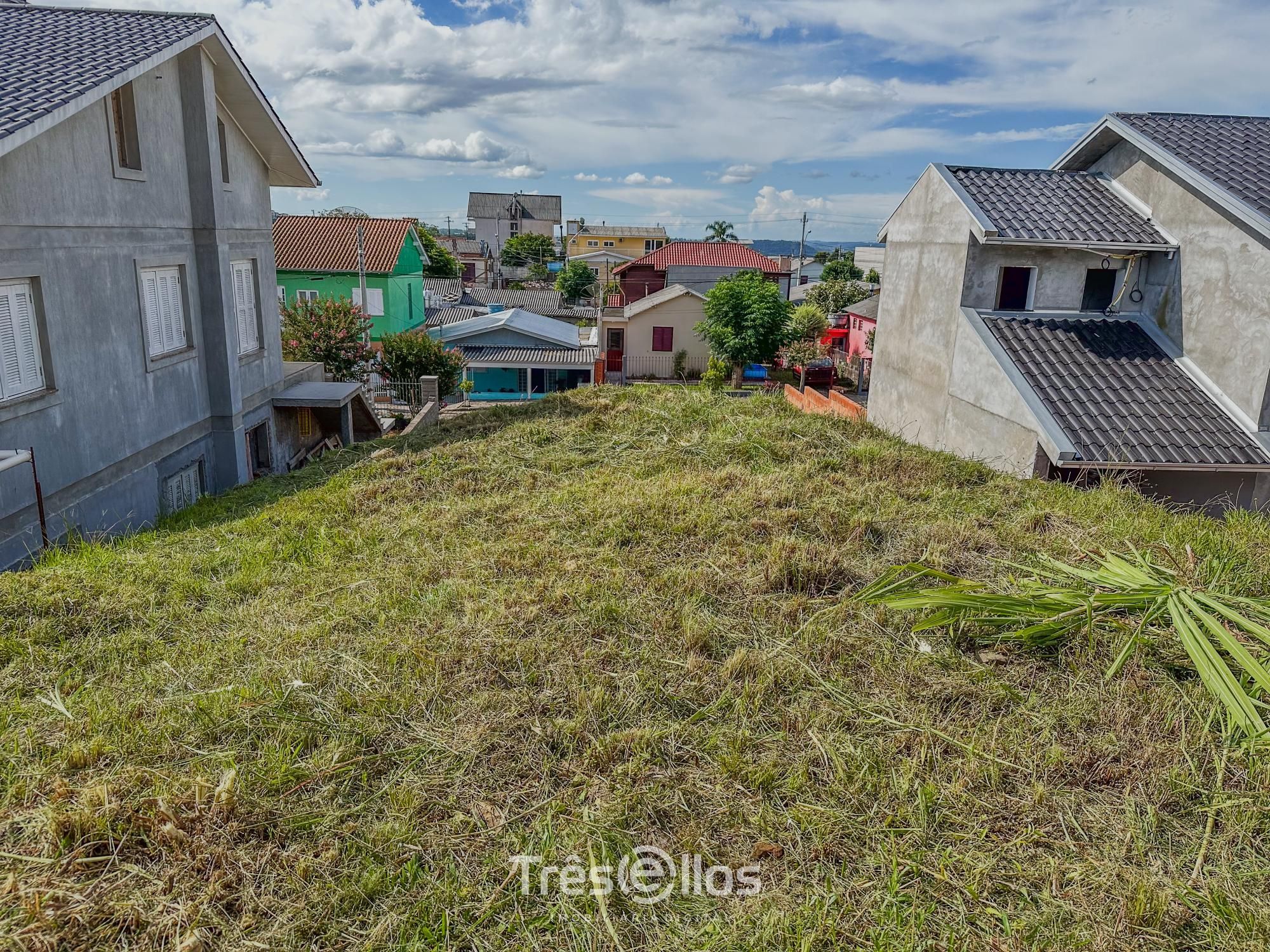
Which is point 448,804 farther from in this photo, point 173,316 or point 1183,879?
point 173,316

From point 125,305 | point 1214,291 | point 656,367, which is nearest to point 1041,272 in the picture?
point 1214,291

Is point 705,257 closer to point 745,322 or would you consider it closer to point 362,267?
point 745,322

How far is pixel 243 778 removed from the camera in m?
3.82

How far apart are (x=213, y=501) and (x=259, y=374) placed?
13.4 feet

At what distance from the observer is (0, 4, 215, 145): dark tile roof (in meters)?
→ 7.78

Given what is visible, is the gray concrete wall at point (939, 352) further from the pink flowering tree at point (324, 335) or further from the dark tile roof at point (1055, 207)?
the pink flowering tree at point (324, 335)

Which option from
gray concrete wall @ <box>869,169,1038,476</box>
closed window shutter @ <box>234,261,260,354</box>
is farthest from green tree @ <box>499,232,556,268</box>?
gray concrete wall @ <box>869,169,1038,476</box>

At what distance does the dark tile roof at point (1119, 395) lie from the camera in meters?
9.96

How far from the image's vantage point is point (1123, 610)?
207 inches

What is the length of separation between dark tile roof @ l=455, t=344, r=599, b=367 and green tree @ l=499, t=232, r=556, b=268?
1989 inches

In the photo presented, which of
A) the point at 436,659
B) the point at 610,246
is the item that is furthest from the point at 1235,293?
the point at 610,246

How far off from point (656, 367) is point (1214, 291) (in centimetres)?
2550

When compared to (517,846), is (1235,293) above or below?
above

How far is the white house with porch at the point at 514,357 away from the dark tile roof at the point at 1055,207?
1805cm
